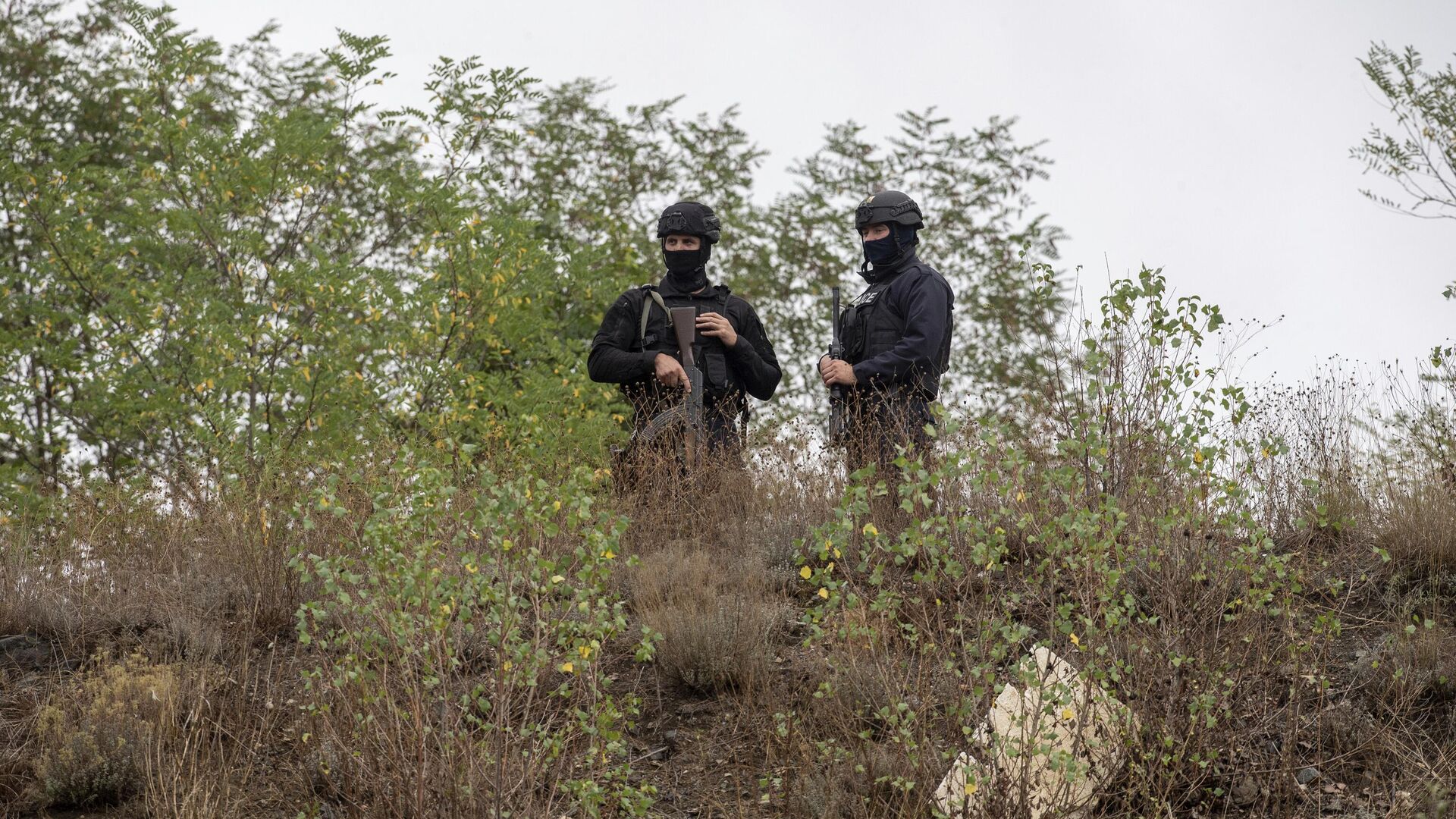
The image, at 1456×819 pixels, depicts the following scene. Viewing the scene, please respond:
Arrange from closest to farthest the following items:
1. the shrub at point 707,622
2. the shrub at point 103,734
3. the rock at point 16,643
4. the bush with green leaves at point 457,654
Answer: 1. the bush with green leaves at point 457,654
2. the shrub at point 103,734
3. the shrub at point 707,622
4. the rock at point 16,643

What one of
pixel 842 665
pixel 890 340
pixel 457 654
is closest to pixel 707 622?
pixel 842 665

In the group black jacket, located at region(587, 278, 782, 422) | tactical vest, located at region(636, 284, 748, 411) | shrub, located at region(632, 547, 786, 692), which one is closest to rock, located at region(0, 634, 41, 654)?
shrub, located at region(632, 547, 786, 692)

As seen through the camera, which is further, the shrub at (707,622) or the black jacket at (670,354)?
the black jacket at (670,354)

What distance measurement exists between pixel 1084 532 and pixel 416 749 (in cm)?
195

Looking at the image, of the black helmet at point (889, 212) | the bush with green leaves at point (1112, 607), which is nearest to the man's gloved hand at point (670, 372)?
the black helmet at point (889, 212)

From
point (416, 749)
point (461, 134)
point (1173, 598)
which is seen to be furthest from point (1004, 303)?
point (416, 749)

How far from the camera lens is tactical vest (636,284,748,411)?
7.55 meters

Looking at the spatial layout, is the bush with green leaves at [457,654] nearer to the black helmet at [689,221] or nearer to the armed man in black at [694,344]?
the armed man in black at [694,344]

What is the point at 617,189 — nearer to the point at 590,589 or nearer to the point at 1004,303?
the point at 1004,303

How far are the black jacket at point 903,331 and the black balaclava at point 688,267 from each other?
947 mm

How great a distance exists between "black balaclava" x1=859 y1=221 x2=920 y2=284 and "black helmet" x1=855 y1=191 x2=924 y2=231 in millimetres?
32

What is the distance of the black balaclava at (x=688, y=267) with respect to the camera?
758cm

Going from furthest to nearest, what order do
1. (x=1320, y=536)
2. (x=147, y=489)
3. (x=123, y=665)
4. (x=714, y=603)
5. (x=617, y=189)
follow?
(x=617, y=189) < (x=147, y=489) < (x=1320, y=536) < (x=714, y=603) < (x=123, y=665)

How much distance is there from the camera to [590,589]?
3.82 m
